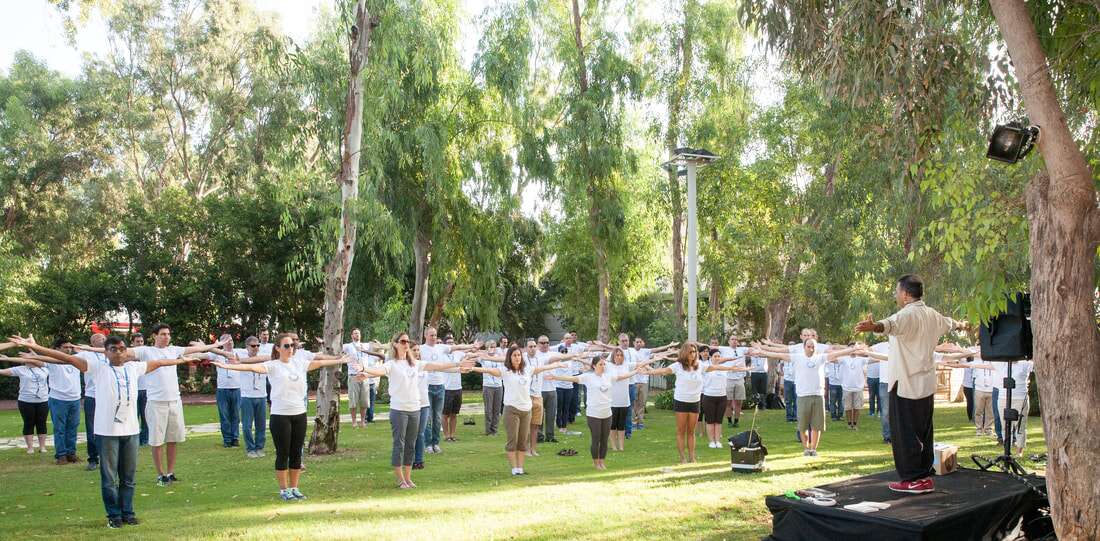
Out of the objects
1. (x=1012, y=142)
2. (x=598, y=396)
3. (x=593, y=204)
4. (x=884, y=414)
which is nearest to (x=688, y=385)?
(x=598, y=396)

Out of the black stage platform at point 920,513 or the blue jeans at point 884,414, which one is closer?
the black stage platform at point 920,513

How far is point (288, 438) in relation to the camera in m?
9.68

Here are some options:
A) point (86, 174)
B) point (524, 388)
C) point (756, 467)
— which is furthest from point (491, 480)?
point (86, 174)

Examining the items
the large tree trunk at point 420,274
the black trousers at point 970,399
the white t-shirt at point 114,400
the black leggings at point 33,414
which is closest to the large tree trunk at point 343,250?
the black leggings at point 33,414

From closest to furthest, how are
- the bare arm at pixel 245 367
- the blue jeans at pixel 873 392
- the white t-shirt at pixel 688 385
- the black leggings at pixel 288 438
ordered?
the bare arm at pixel 245 367 → the black leggings at pixel 288 438 → the white t-shirt at pixel 688 385 → the blue jeans at pixel 873 392

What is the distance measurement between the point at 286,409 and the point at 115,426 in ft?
5.81

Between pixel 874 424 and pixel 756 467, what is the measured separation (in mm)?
8429

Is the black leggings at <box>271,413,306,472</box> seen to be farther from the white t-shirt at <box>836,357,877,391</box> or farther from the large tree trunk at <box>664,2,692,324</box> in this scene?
the large tree trunk at <box>664,2,692,324</box>

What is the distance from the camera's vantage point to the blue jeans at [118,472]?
8336mm

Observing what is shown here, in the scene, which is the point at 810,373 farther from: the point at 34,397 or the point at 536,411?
the point at 34,397

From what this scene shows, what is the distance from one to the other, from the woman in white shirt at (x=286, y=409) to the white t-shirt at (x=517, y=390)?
10.1ft

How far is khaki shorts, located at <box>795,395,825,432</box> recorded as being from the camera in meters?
13.2

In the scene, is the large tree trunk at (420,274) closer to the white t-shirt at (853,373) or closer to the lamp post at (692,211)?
the lamp post at (692,211)

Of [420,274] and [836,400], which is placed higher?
[420,274]
